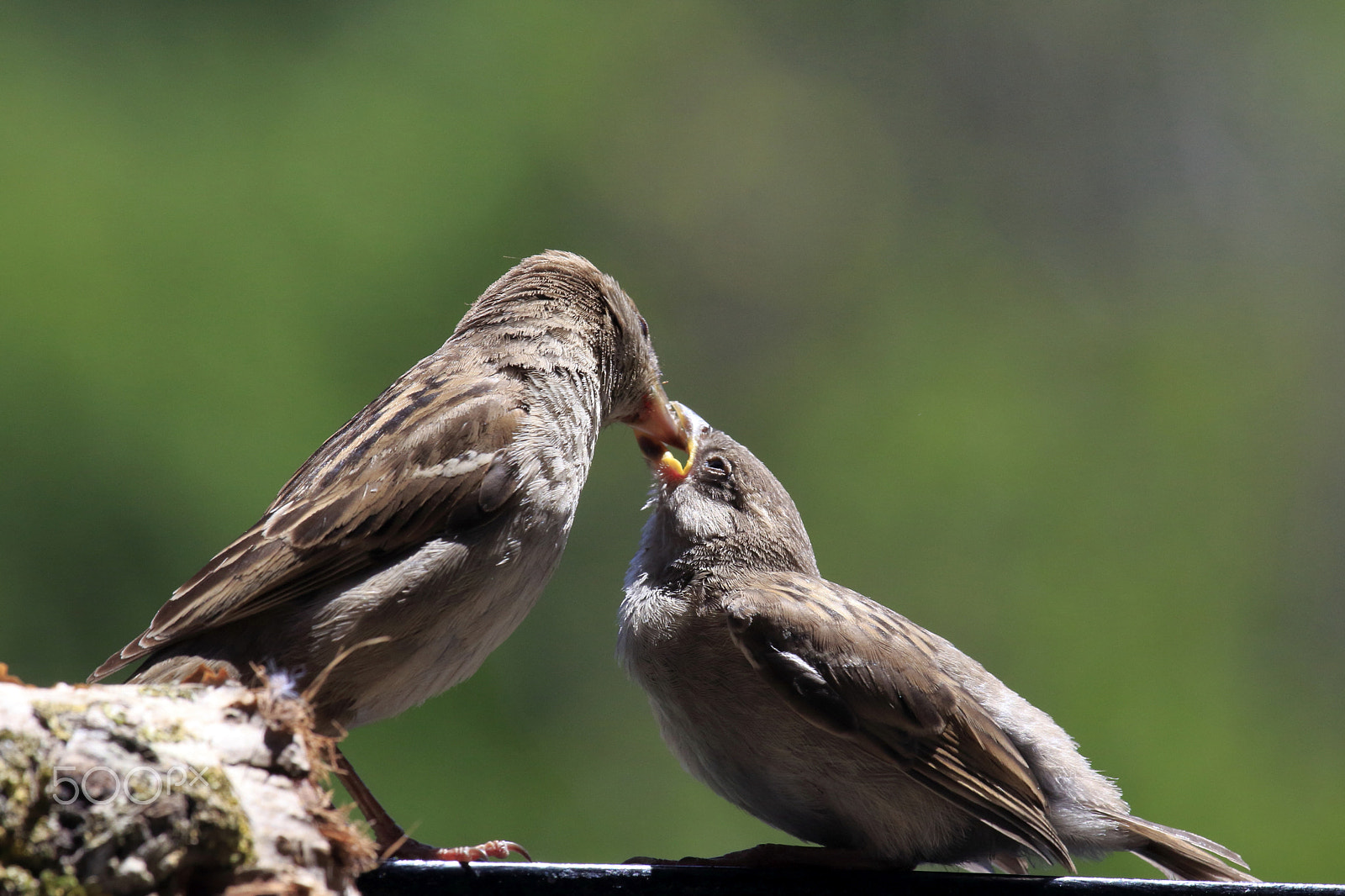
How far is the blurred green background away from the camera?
9.27 m

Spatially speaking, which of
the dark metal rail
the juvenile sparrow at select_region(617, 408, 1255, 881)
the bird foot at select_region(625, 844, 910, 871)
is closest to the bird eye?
the juvenile sparrow at select_region(617, 408, 1255, 881)

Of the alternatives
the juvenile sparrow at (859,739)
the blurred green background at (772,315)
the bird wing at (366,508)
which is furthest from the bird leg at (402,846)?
the blurred green background at (772,315)

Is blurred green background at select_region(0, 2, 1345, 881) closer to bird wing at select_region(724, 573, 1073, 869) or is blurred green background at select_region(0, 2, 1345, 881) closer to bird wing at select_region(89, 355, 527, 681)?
bird wing at select_region(89, 355, 527, 681)

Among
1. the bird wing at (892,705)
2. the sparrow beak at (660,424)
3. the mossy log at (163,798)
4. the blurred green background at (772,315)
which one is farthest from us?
the blurred green background at (772,315)

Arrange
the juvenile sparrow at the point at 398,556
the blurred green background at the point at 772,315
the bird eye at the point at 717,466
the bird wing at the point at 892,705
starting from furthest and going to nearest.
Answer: the blurred green background at the point at 772,315
the bird eye at the point at 717,466
the bird wing at the point at 892,705
the juvenile sparrow at the point at 398,556

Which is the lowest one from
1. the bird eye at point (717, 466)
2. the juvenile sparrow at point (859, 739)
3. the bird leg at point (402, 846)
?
the bird leg at point (402, 846)

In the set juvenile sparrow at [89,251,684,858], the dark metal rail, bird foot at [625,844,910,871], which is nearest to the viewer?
the dark metal rail

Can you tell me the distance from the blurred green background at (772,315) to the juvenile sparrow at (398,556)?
177 inches

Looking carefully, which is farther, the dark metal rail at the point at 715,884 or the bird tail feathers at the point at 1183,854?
the bird tail feathers at the point at 1183,854

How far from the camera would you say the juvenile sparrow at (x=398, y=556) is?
10.1 feet

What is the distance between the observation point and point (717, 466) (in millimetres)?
→ 4309

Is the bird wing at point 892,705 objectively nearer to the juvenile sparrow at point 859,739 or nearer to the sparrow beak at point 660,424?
the juvenile sparrow at point 859,739

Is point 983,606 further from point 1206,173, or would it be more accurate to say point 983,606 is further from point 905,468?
point 1206,173

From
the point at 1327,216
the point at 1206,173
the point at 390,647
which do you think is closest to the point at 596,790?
the point at 390,647
